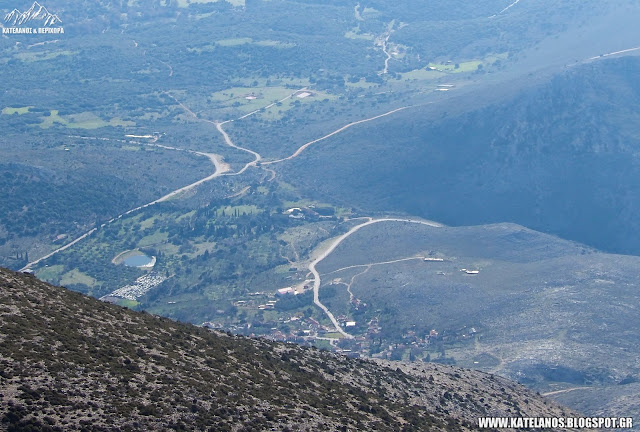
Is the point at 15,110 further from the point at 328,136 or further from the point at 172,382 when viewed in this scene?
the point at 172,382

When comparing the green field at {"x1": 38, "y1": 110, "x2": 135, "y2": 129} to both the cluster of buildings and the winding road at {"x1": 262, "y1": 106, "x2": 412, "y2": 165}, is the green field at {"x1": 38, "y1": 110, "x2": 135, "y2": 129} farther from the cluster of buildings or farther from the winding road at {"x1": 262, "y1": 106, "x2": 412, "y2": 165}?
the cluster of buildings

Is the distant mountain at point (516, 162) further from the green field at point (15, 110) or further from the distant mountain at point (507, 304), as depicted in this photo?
the green field at point (15, 110)

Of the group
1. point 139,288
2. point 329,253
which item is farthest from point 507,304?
point 139,288

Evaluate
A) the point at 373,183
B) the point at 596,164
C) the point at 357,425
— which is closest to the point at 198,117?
the point at 373,183

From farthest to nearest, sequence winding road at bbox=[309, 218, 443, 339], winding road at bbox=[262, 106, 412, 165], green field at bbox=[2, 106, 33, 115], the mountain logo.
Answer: the mountain logo, green field at bbox=[2, 106, 33, 115], winding road at bbox=[262, 106, 412, 165], winding road at bbox=[309, 218, 443, 339]

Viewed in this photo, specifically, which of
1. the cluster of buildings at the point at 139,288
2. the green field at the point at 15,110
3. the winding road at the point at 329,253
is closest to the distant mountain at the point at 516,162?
the winding road at the point at 329,253

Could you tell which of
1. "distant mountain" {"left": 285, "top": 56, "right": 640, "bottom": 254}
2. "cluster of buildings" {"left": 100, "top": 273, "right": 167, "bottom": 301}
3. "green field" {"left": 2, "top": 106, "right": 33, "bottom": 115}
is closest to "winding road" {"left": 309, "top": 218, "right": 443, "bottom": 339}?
"distant mountain" {"left": 285, "top": 56, "right": 640, "bottom": 254}

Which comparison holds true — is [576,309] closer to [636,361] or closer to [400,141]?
[636,361]
